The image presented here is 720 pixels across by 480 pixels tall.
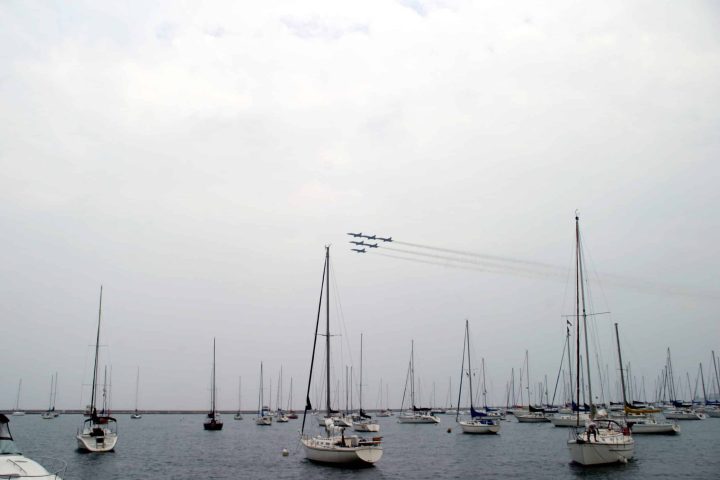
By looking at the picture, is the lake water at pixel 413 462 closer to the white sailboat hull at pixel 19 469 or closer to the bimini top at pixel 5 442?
the bimini top at pixel 5 442

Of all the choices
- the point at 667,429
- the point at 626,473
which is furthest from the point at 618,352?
the point at 626,473

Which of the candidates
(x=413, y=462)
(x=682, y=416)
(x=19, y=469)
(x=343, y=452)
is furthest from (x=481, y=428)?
(x=19, y=469)

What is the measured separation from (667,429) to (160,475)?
2866 inches

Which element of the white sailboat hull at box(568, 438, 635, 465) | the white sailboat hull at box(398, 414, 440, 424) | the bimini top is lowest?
the white sailboat hull at box(398, 414, 440, 424)

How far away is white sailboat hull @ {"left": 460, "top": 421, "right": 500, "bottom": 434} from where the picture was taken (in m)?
92.7

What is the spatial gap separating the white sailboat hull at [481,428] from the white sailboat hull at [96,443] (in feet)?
181

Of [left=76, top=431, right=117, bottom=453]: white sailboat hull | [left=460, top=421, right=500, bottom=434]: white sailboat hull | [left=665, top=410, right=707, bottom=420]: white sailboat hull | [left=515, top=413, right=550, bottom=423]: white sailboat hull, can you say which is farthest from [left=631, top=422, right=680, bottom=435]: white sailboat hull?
[left=76, top=431, right=117, bottom=453]: white sailboat hull

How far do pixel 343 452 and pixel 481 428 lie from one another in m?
54.0

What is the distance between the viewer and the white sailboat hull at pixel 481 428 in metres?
92.7

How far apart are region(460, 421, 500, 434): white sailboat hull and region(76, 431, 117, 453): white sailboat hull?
181 ft

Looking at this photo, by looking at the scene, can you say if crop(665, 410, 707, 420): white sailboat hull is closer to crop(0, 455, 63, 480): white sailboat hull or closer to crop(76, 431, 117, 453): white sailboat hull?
crop(76, 431, 117, 453): white sailboat hull

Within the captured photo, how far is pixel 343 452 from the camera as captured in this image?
45.9 m

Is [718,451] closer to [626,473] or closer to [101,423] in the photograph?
[626,473]

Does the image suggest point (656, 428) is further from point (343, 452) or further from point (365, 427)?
point (343, 452)
